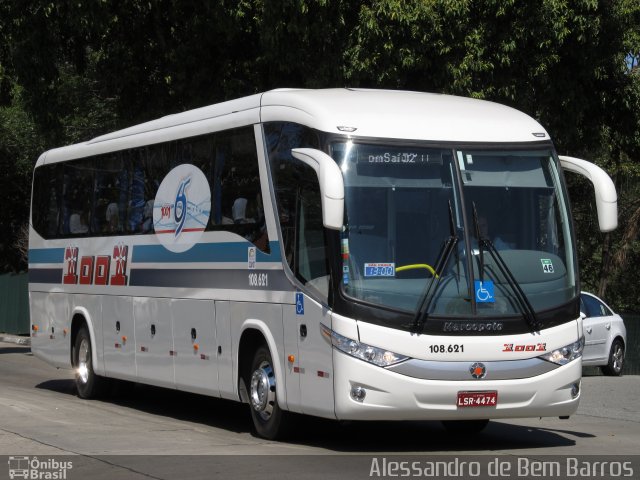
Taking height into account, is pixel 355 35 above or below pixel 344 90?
above

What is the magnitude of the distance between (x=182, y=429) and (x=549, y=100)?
11.3 metres

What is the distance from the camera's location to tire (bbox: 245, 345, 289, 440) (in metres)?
11.6

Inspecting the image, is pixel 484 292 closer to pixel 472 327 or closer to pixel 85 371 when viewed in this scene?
pixel 472 327

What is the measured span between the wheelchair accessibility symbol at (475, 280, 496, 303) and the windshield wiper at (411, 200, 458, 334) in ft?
1.20

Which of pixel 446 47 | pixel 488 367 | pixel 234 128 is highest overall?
pixel 446 47

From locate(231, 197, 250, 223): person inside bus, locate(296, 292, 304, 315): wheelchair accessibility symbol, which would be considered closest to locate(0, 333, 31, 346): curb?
locate(231, 197, 250, 223): person inside bus

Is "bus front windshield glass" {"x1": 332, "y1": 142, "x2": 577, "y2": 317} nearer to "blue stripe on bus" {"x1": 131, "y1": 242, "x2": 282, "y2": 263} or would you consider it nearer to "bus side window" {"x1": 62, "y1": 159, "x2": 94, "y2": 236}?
"blue stripe on bus" {"x1": 131, "y1": 242, "x2": 282, "y2": 263}

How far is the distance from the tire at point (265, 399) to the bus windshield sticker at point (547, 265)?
2848 mm

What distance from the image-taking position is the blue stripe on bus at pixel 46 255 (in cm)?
1752

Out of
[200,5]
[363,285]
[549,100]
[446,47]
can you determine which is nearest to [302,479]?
[363,285]

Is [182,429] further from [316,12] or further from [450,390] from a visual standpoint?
[316,12]

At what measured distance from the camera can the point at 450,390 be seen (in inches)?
409

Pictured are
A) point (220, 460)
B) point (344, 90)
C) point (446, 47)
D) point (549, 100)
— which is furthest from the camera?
point (549, 100)

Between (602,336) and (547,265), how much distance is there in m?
12.5
